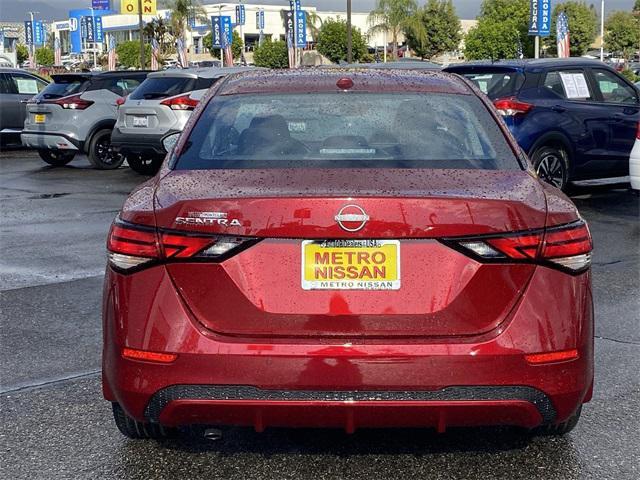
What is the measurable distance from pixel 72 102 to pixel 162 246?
578 inches

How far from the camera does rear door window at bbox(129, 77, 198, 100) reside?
15.8 m

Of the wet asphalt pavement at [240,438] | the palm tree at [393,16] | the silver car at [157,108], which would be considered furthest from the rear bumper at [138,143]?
the palm tree at [393,16]

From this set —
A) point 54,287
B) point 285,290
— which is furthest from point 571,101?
point 285,290

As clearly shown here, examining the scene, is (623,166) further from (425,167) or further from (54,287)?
(425,167)

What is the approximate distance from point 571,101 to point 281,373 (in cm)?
962

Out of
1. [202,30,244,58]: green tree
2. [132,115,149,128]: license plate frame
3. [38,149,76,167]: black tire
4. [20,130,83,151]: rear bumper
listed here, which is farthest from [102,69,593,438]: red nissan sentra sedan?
[202,30,244,58]: green tree

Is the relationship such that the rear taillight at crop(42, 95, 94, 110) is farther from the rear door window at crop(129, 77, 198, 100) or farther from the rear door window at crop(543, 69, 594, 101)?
the rear door window at crop(543, 69, 594, 101)

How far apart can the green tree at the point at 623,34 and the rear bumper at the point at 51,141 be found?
78594 millimetres

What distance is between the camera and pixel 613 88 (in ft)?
41.9

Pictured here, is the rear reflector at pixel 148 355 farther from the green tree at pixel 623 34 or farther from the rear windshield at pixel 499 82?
the green tree at pixel 623 34

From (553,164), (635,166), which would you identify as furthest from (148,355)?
(553,164)

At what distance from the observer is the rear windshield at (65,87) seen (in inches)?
712

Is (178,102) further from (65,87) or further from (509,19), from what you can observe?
(509,19)

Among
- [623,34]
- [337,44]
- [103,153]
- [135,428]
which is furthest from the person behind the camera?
[623,34]
